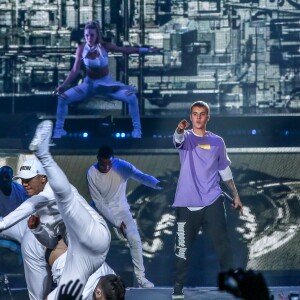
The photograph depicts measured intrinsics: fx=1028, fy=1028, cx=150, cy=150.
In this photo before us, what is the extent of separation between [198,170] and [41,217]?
144 cm

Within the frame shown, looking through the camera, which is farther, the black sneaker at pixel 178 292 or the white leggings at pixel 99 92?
the white leggings at pixel 99 92

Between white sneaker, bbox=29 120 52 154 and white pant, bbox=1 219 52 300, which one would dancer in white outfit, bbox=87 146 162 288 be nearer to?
white pant, bbox=1 219 52 300

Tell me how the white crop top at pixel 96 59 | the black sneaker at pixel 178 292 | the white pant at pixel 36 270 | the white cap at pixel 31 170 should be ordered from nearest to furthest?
the white cap at pixel 31 170, the white pant at pixel 36 270, the black sneaker at pixel 178 292, the white crop top at pixel 96 59

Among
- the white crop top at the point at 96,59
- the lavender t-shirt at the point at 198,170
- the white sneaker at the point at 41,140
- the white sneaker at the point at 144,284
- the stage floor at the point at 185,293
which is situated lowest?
the white sneaker at the point at 144,284

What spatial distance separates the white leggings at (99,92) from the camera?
10.6 meters

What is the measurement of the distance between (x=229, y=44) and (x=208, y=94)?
0.56m

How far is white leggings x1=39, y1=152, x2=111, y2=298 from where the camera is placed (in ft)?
16.9

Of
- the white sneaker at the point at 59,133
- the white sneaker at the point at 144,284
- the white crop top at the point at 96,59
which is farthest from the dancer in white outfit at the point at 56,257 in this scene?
the white crop top at the point at 96,59

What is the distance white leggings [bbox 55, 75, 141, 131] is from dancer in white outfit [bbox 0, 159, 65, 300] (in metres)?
3.08

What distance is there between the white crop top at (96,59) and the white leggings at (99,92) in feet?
0.46

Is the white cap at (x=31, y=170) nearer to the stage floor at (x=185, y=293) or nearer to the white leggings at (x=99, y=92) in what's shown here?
the stage floor at (x=185, y=293)

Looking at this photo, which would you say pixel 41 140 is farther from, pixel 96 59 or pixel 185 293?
pixel 96 59

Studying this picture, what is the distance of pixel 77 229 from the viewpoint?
17.5ft

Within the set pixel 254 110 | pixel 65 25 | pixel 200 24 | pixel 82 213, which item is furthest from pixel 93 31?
pixel 82 213
